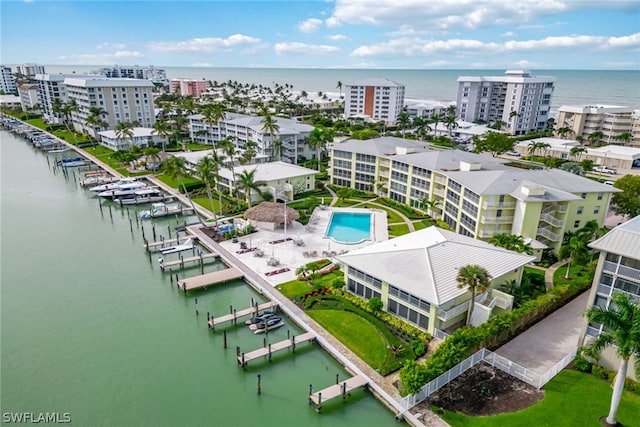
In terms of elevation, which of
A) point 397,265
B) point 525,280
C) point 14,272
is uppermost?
point 397,265

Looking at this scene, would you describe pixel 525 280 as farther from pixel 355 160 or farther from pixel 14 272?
pixel 14 272

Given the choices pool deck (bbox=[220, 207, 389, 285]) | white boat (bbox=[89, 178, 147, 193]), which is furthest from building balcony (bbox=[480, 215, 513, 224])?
white boat (bbox=[89, 178, 147, 193])

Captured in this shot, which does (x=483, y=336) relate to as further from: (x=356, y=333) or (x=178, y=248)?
(x=178, y=248)

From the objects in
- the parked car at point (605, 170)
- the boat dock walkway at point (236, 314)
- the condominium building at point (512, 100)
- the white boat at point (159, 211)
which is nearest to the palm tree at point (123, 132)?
the white boat at point (159, 211)

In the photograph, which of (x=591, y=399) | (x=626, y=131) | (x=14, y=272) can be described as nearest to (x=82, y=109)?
(x=14, y=272)

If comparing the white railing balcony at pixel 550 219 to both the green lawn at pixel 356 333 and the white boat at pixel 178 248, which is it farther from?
the white boat at pixel 178 248

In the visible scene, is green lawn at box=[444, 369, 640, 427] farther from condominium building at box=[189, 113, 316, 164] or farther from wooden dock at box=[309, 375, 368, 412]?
condominium building at box=[189, 113, 316, 164]
